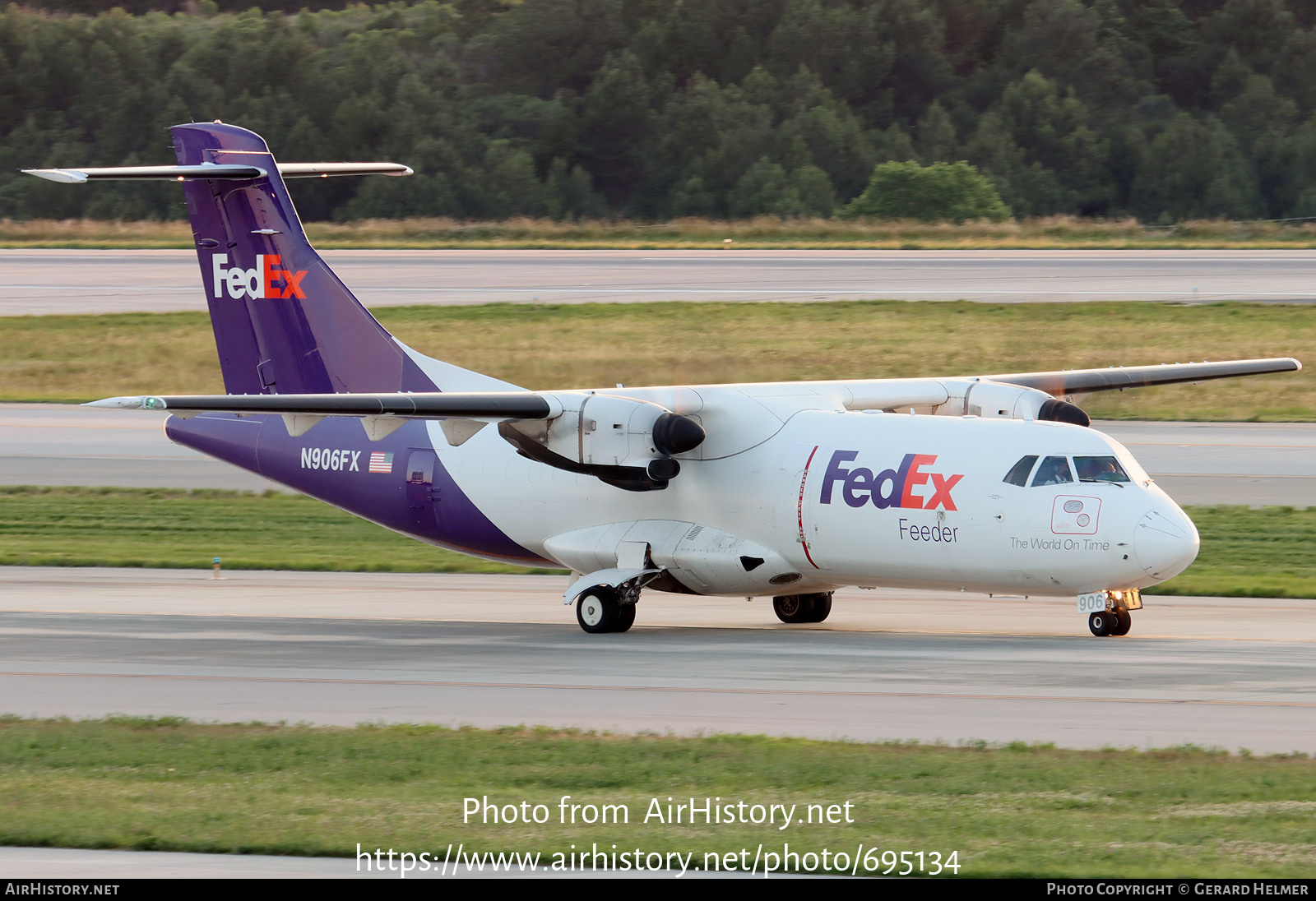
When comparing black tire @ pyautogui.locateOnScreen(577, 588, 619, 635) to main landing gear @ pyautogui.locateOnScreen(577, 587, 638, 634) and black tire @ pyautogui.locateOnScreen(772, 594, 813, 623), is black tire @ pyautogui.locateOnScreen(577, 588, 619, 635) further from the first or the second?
black tire @ pyautogui.locateOnScreen(772, 594, 813, 623)

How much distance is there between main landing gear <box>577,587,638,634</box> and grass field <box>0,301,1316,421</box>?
63.7ft

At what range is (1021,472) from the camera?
19703 mm

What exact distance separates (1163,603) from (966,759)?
34.2ft

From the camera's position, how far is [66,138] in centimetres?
9088

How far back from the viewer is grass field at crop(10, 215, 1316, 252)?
7300 centimetres

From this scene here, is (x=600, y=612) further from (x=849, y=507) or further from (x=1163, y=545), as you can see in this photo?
(x=1163, y=545)

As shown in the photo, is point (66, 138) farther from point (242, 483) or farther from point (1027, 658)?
point (1027, 658)

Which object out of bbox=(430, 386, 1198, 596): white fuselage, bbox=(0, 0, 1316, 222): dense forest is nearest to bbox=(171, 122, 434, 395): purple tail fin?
bbox=(430, 386, 1198, 596): white fuselage

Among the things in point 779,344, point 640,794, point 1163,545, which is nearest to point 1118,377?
point 1163,545

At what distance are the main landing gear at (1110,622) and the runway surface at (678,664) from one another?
0.52 feet

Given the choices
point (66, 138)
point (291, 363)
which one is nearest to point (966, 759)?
point (291, 363)

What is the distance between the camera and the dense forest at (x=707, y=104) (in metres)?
83.3

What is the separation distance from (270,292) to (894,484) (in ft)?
31.8

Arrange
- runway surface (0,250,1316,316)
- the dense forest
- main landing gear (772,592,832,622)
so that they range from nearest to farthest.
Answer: main landing gear (772,592,832,622)
runway surface (0,250,1316,316)
the dense forest
